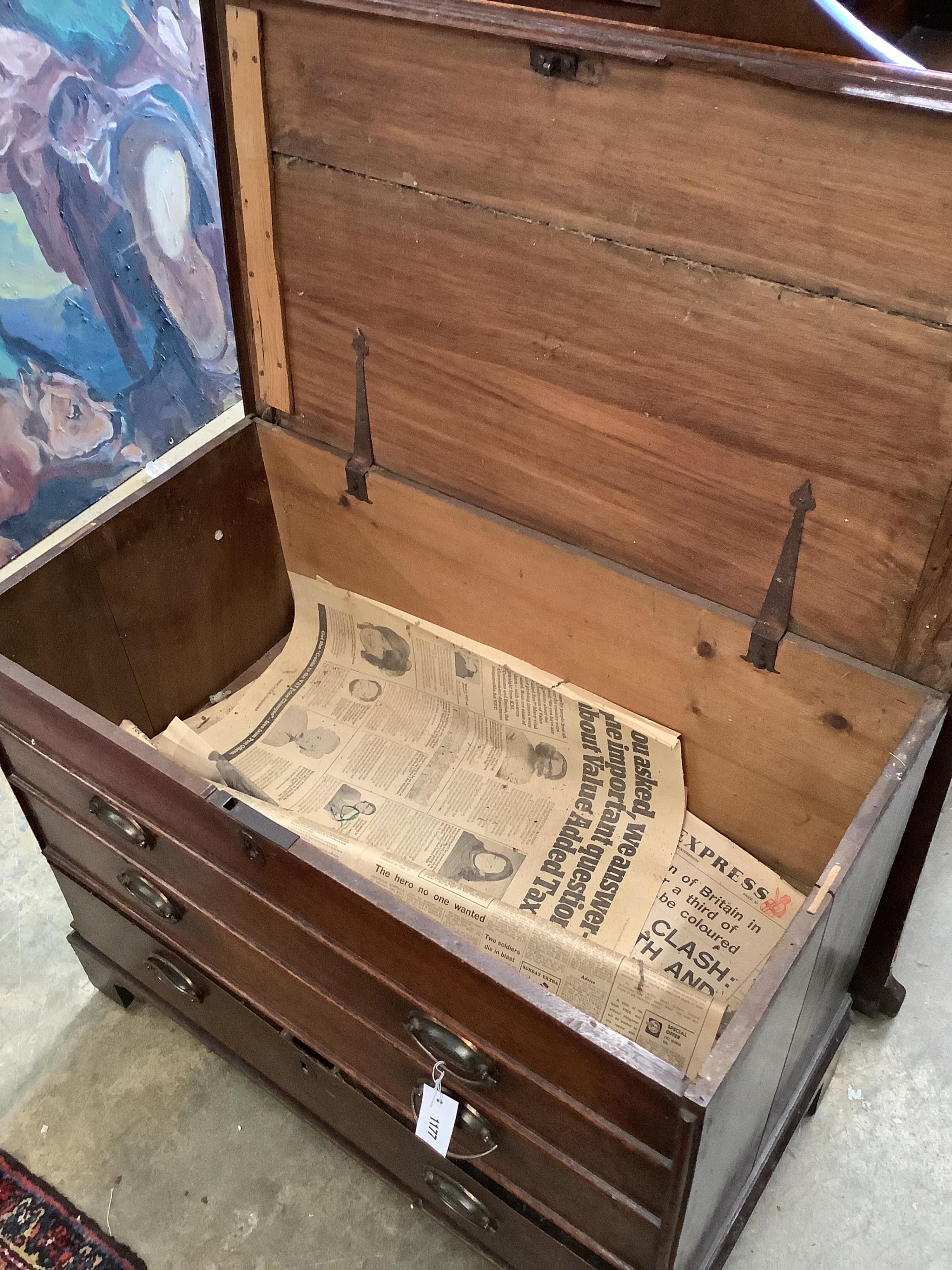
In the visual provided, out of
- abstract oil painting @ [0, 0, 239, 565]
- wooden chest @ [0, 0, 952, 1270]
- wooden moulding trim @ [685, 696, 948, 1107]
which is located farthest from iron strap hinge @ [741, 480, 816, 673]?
abstract oil painting @ [0, 0, 239, 565]

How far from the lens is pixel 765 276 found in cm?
71

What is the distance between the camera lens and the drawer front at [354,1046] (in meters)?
0.68

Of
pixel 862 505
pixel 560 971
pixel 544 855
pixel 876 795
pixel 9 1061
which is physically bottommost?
pixel 9 1061

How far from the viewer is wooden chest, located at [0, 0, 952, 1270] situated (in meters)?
0.64

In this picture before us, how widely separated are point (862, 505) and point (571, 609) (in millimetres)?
332

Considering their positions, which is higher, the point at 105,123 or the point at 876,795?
the point at 105,123

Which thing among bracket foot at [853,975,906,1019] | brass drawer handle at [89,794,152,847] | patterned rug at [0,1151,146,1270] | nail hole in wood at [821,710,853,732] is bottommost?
patterned rug at [0,1151,146,1270]

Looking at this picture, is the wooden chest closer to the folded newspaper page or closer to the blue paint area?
the folded newspaper page

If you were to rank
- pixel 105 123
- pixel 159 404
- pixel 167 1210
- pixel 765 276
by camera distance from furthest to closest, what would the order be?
pixel 159 404, pixel 105 123, pixel 167 1210, pixel 765 276

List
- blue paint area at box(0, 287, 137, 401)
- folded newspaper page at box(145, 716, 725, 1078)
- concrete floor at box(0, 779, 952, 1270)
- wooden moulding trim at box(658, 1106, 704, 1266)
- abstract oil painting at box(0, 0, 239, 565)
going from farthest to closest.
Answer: blue paint area at box(0, 287, 137, 401) → abstract oil painting at box(0, 0, 239, 565) → concrete floor at box(0, 779, 952, 1270) → folded newspaper page at box(145, 716, 725, 1078) → wooden moulding trim at box(658, 1106, 704, 1266)

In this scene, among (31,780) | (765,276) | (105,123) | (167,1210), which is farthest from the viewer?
(105,123)

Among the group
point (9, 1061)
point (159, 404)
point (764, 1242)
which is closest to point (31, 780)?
point (9, 1061)

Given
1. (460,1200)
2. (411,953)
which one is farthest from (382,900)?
(460,1200)

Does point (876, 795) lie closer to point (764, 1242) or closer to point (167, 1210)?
point (764, 1242)
